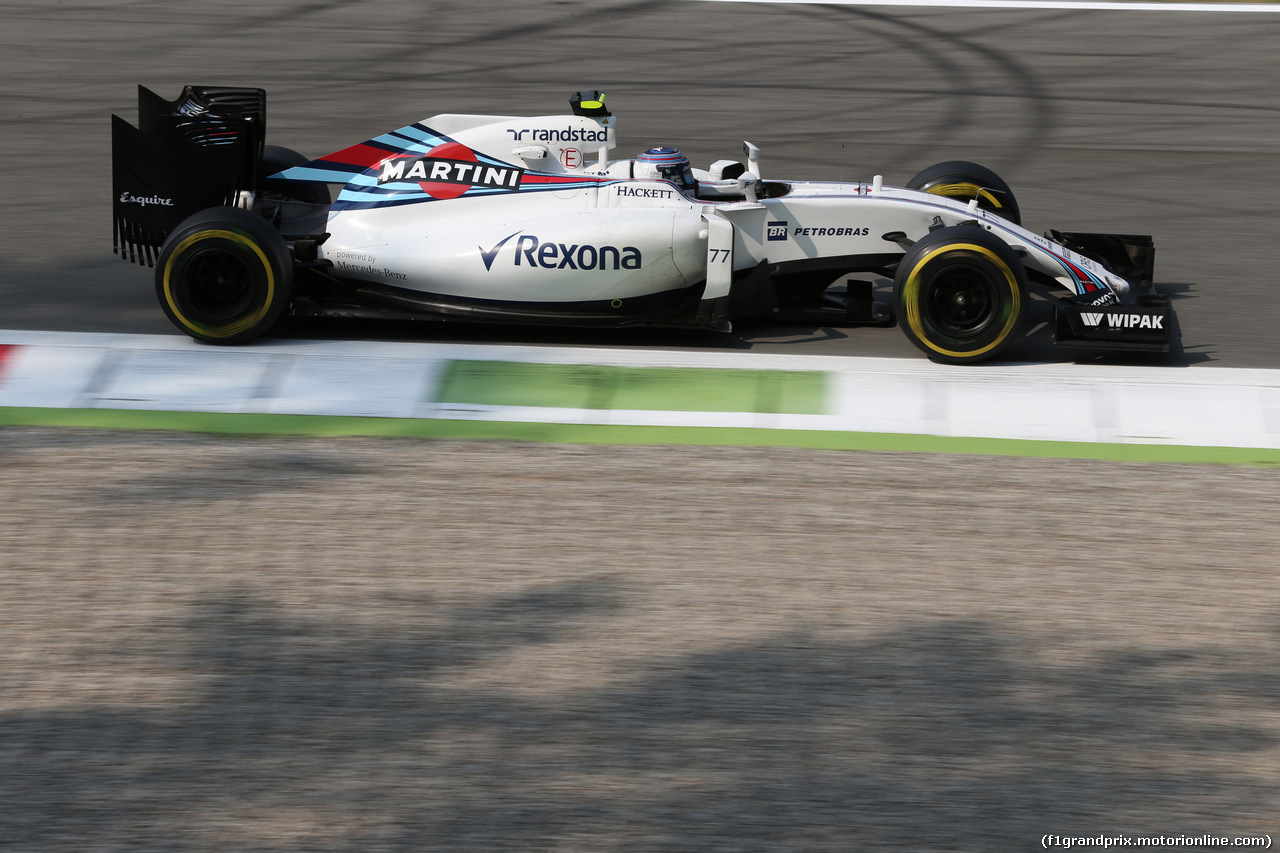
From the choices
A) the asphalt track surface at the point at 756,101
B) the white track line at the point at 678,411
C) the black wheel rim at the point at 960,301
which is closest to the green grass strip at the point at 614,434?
the white track line at the point at 678,411

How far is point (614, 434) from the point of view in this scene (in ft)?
19.3

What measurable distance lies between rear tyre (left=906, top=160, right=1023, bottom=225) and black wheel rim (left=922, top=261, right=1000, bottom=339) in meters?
1.31

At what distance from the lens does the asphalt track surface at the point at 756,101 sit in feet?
25.3

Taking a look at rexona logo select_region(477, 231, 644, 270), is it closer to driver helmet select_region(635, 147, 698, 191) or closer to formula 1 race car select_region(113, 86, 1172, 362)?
formula 1 race car select_region(113, 86, 1172, 362)

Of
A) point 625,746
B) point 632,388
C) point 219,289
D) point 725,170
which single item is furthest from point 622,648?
point 725,170

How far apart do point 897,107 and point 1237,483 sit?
7499 millimetres

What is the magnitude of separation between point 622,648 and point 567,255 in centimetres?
280

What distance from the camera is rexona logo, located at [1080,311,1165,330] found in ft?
21.0

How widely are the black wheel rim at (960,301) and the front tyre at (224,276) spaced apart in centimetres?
317

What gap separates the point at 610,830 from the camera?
3.34 m

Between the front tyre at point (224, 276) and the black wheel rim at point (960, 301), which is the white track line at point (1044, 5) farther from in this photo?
the front tyre at point (224, 276)

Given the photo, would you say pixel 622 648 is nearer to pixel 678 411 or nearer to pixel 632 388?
pixel 678 411

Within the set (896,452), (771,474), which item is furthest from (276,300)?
(896,452)

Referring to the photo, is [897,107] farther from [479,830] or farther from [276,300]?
[479,830]
